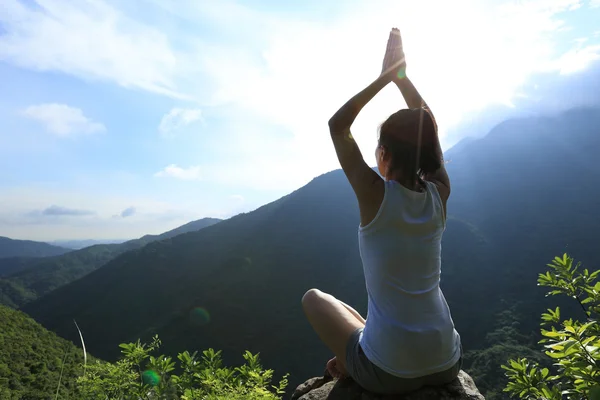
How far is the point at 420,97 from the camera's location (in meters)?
2.19

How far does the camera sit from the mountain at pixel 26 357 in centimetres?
1766

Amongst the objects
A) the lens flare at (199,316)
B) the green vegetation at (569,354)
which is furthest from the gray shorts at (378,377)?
the lens flare at (199,316)

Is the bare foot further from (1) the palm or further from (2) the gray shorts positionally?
Answer: (1) the palm

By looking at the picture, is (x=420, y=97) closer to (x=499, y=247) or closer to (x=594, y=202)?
(x=499, y=247)

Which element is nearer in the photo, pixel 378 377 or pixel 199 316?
pixel 378 377

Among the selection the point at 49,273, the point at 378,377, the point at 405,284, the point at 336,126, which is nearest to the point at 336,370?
the point at 378,377

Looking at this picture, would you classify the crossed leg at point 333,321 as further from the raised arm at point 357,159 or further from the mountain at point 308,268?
the mountain at point 308,268

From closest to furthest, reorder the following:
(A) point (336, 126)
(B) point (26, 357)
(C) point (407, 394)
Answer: (A) point (336, 126) → (C) point (407, 394) → (B) point (26, 357)

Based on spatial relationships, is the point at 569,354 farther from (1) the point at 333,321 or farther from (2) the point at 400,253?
(1) the point at 333,321

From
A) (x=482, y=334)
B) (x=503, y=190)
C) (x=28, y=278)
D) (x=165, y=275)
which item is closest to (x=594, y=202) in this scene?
(x=503, y=190)

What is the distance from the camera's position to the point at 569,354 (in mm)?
1499

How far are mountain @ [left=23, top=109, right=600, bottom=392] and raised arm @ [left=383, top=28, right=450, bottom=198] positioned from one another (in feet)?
126

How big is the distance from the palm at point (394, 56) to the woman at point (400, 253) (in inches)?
13.2

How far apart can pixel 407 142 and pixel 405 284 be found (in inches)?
23.2
